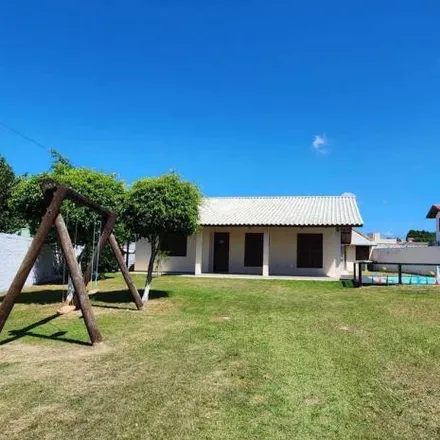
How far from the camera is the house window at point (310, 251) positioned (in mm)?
Answer: 20078

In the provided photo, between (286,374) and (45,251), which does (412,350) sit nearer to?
(286,374)

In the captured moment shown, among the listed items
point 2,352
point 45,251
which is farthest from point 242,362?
point 45,251

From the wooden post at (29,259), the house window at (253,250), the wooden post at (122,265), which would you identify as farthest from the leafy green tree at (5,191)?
the wooden post at (29,259)

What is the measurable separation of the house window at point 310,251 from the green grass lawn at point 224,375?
10.6 m

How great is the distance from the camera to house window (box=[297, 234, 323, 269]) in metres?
20.1

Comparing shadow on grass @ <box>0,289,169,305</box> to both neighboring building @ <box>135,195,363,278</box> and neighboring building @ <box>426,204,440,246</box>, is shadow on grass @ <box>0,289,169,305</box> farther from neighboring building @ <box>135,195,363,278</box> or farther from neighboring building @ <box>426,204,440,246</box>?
neighboring building @ <box>426,204,440,246</box>

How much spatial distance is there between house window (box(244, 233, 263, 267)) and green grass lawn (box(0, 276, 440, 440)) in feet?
38.0

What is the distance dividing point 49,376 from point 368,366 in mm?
3891

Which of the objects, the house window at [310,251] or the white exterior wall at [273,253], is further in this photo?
the house window at [310,251]

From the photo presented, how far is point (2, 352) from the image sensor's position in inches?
233

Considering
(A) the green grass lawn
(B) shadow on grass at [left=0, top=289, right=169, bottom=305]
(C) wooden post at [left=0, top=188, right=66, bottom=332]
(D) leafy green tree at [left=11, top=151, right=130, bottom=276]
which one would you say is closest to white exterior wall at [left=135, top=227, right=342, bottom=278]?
(B) shadow on grass at [left=0, top=289, right=169, bottom=305]

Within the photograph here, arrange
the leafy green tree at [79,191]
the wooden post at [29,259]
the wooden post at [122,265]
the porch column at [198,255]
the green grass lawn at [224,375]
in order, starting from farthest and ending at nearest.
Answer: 1. the porch column at [198,255]
2. the leafy green tree at [79,191]
3. the wooden post at [122,265]
4. the wooden post at [29,259]
5. the green grass lawn at [224,375]

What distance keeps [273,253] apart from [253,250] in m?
1.06

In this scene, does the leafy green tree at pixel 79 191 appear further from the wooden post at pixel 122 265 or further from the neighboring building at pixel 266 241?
the neighboring building at pixel 266 241
